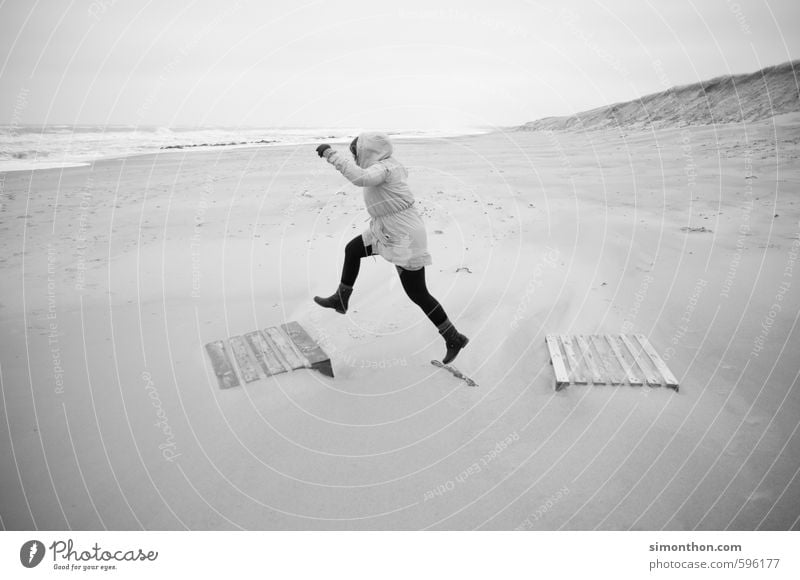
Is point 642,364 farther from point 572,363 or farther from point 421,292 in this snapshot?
point 421,292

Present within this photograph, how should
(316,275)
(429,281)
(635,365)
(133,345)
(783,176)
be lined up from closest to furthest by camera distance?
1. (635,365)
2. (133,345)
3. (429,281)
4. (316,275)
5. (783,176)

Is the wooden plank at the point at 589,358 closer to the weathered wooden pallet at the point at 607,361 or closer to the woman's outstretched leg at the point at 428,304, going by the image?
the weathered wooden pallet at the point at 607,361

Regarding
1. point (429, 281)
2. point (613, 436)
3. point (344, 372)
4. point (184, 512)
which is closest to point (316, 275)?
point (429, 281)

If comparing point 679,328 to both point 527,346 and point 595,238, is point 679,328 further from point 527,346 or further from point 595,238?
point 595,238

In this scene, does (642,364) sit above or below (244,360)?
below

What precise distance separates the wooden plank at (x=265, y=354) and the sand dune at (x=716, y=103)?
74.2 ft

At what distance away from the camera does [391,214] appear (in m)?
3.88

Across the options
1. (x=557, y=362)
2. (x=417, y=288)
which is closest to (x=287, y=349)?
(x=417, y=288)

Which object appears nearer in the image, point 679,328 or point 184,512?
point 184,512

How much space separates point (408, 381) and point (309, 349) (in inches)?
42.5

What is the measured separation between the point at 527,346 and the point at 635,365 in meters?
1.07

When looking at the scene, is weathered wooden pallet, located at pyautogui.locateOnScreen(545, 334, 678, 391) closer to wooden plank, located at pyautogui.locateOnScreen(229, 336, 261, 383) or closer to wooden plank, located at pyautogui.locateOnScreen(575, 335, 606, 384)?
wooden plank, located at pyautogui.locateOnScreen(575, 335, 606, 384)

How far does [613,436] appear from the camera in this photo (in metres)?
3.51

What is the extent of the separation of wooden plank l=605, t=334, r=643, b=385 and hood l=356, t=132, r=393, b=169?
9.88ft
